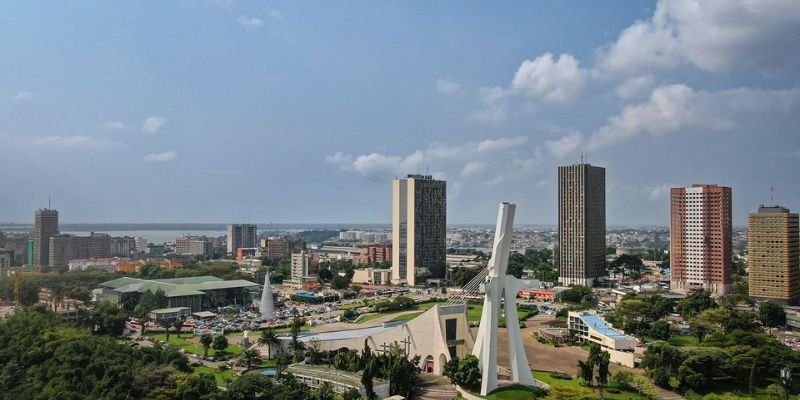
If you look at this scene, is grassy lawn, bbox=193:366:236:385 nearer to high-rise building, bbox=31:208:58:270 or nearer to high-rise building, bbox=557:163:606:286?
high-rise building, bbox=557:163:606:286

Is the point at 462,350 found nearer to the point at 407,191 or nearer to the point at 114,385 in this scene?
the point at 114,385

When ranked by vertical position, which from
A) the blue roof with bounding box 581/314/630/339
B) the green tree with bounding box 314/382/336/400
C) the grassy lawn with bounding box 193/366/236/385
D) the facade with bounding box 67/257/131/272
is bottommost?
the grassy lawn with bounding box 193/366/236/385

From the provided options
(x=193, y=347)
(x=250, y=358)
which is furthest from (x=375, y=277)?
(x=250, y=358)

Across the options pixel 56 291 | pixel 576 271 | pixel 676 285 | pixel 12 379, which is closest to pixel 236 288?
pixel 56 291

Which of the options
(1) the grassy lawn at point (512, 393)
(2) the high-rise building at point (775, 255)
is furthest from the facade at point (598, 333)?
(2) the high-rise building at point (775, 255)

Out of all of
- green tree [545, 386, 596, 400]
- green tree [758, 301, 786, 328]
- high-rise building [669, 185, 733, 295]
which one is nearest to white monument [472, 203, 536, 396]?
green tree [545, 386, 596, 400]

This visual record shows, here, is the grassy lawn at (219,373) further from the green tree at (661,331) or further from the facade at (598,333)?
the green tree at (661,331)
